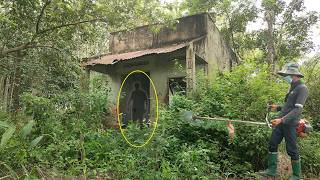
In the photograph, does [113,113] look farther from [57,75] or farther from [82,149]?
[82,149]

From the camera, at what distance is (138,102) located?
1371 centimetres

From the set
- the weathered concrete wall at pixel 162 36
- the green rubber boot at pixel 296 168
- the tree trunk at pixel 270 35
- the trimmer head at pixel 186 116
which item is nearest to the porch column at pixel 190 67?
the weathered concrete wall at pixel 162 36

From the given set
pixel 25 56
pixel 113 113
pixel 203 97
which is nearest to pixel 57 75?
pixel 25 56

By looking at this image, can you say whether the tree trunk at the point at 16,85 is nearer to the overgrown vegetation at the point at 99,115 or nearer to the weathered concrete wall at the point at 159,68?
the overgrown vegetation at the point at 99,115

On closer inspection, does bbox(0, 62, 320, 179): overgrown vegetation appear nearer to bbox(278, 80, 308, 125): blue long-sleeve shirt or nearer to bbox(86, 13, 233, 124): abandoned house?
bbox(278, 80, 308, 125): blue long-sleeve shirt

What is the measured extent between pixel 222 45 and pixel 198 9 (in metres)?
5.03

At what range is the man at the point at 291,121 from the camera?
540 cm

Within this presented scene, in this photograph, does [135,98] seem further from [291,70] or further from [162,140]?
[291,70]

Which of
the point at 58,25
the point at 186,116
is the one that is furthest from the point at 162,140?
the point at 58,25

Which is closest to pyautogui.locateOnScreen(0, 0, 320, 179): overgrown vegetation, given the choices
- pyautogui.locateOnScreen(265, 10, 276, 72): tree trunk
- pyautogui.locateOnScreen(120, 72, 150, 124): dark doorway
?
pyautogui.locateOnScreen(120, 72, 150, 124): dark doorway

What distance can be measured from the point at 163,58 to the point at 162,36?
111cm

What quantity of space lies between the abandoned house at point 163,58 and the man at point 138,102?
0.17 m

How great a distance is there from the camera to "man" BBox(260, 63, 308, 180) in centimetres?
540

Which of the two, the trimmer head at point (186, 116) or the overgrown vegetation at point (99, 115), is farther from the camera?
the trimmer head at point (186, 116)
